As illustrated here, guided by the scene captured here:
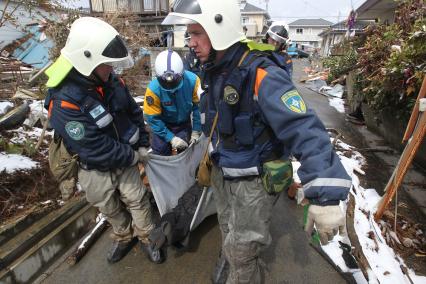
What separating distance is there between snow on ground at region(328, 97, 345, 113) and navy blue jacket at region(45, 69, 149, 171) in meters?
7.99

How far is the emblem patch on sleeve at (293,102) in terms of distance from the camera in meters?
1.37

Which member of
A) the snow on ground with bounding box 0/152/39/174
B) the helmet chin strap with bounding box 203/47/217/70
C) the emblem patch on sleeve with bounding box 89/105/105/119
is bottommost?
the snow on ground with bounding box 0/152/39/174

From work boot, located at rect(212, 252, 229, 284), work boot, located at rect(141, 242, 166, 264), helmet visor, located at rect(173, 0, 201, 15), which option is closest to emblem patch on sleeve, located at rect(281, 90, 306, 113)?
helmet visor, located at rect(173, 0, 201, 15)

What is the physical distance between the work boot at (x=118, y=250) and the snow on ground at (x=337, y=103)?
312 inches

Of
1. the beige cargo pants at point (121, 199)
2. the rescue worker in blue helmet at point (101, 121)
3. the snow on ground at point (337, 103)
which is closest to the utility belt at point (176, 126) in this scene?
the rescue worker in blue helmet at point (101, 121)

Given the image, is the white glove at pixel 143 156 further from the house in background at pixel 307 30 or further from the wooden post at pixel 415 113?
the house in background at pixel 307 30

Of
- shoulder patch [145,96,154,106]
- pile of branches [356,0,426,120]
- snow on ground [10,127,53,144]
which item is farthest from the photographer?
snow on ground [10,127,53,144]

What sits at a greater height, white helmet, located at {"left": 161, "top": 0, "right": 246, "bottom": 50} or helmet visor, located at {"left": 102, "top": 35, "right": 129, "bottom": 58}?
white helmet, located at {"left": 161, "top": 0, "right": 246, "bottom": 50}

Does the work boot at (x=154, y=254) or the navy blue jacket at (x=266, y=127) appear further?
the work boot at (x=154, y=254)

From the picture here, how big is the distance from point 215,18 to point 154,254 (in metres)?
2.18

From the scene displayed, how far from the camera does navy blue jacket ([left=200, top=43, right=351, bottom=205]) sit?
4.29 ft

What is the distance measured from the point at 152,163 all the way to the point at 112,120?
0.58 metres

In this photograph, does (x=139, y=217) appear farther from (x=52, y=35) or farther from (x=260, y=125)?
(x=52, y=35)

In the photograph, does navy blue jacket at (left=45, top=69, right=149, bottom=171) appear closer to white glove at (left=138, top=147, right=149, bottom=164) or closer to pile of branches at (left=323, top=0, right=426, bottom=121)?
white glove at (left=138, top=147, right=149, bottom=164)
